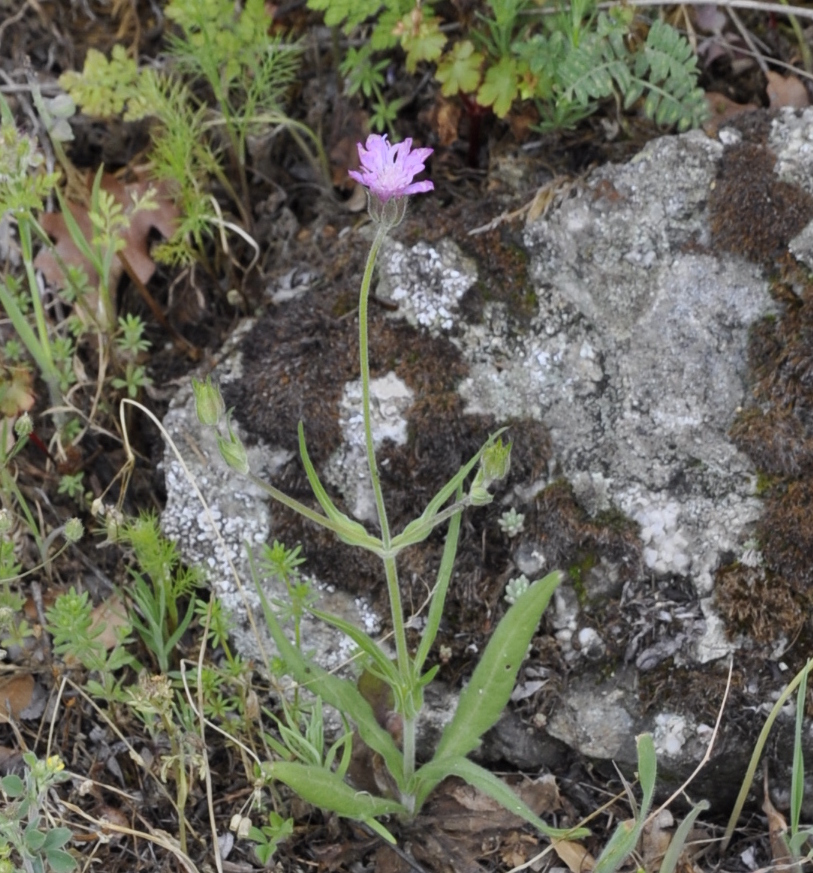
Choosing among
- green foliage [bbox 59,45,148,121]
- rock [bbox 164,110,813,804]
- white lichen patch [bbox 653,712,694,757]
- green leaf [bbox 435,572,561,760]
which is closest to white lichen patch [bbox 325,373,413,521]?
rock [bbox 164,110,813,804]

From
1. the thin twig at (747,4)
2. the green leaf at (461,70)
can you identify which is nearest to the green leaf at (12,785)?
the green leaf at (461,70)

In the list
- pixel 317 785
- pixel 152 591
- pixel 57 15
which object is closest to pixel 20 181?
pixel 152 591

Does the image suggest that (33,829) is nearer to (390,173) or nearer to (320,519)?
(320,519)

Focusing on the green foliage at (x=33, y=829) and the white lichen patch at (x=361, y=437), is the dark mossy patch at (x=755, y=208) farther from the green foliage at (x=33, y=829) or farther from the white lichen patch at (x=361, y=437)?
the green foliage at (x=33, y=829)

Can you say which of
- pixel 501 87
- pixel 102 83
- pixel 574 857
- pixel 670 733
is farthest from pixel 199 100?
pixel 574 857

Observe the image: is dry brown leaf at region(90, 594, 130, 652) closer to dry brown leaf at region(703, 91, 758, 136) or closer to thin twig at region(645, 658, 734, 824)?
thin twig at region(645, 658, 734, 824)

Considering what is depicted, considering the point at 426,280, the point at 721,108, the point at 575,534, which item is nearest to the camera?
the point at 575,534

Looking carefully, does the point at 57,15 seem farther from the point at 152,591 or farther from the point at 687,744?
the point at 687,744
